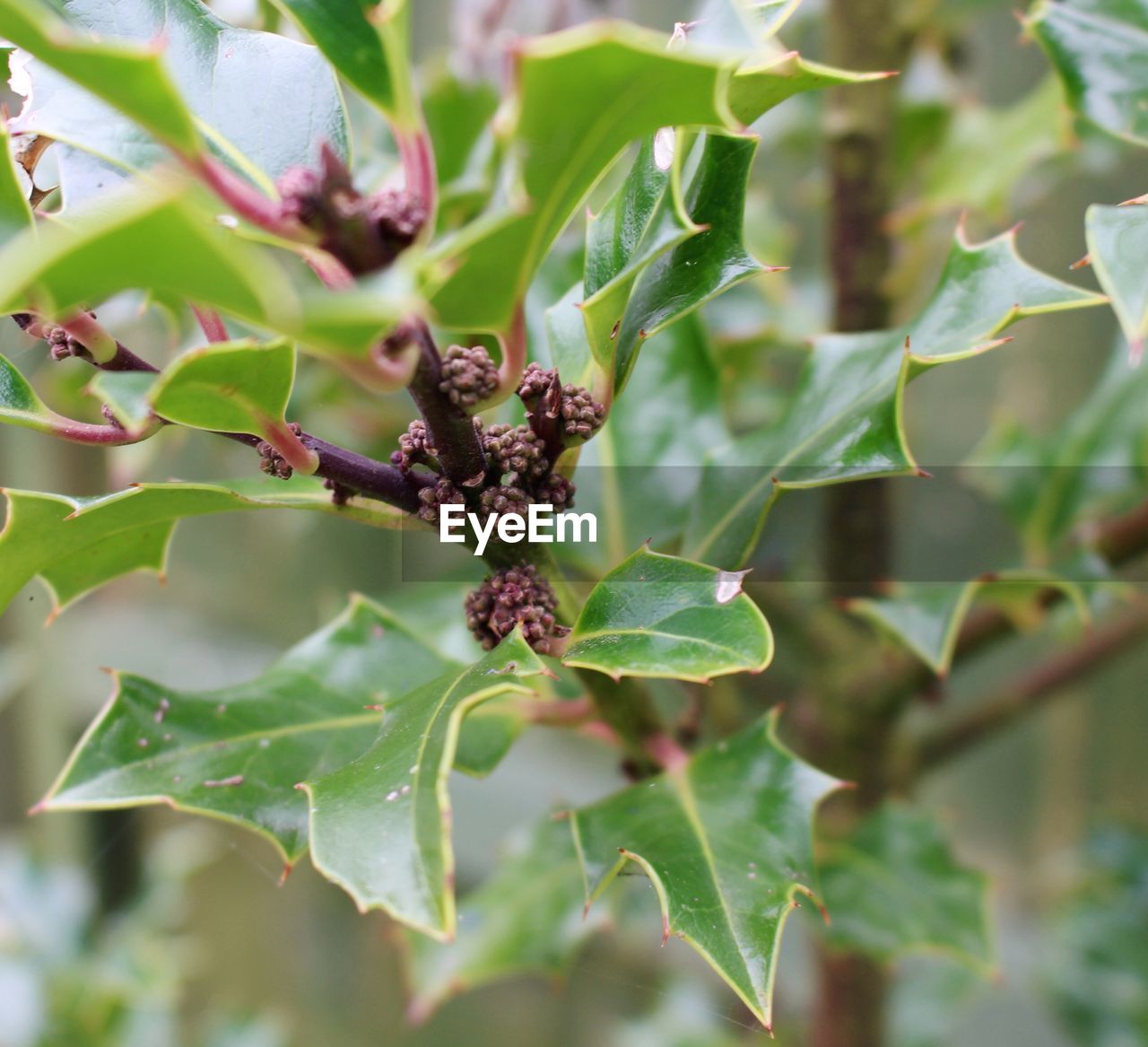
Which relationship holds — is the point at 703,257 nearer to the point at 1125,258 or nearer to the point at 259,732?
the point at 1125,258

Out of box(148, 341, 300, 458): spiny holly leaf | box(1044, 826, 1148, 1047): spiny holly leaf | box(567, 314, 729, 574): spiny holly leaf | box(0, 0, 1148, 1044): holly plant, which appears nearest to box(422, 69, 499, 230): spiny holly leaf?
box(0, 0, 1148, 1044): holly plant

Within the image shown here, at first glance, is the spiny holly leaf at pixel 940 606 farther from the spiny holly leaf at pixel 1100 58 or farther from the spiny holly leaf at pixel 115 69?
the spiny holly leaf at pixel 115 69

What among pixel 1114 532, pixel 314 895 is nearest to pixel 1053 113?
pixel 1114 532

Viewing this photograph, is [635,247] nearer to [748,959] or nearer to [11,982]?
[748,959]

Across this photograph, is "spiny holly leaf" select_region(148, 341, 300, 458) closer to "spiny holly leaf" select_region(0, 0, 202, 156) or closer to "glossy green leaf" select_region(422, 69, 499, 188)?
"spiny holly leaf" select_region(0, 0, 202, 156)

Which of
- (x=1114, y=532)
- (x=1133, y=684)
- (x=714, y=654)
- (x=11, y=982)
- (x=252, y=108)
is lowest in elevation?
(x=11, y=982)
